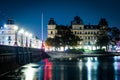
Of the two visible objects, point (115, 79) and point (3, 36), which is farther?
point (3, 36)

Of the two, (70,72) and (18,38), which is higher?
(18,38)

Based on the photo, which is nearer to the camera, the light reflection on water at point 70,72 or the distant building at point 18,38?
the light reflection on water at point 70,72

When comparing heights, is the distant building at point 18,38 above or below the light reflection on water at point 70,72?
above

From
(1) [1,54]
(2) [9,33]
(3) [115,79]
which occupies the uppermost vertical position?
(2) [9,33]

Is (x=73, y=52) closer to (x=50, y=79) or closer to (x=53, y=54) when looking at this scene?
(x=53, y=54)

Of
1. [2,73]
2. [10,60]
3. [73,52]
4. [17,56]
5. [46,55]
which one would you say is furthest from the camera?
[73,52]

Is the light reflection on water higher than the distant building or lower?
lower

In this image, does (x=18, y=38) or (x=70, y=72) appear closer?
(x=70, y=72)

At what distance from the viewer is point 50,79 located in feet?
146

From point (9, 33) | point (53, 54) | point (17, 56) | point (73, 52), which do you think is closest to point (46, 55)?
point (53, 54)

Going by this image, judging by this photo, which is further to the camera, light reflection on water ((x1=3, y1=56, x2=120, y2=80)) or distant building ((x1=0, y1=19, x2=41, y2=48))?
distant building ((x1=0, y1=19, x2=41, y2=48))

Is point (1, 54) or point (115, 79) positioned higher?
point (1, 54)

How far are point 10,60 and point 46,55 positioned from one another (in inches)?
3417

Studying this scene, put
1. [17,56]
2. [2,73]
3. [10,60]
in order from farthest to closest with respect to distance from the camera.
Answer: [17,56]
[10,60]
[2,73]
